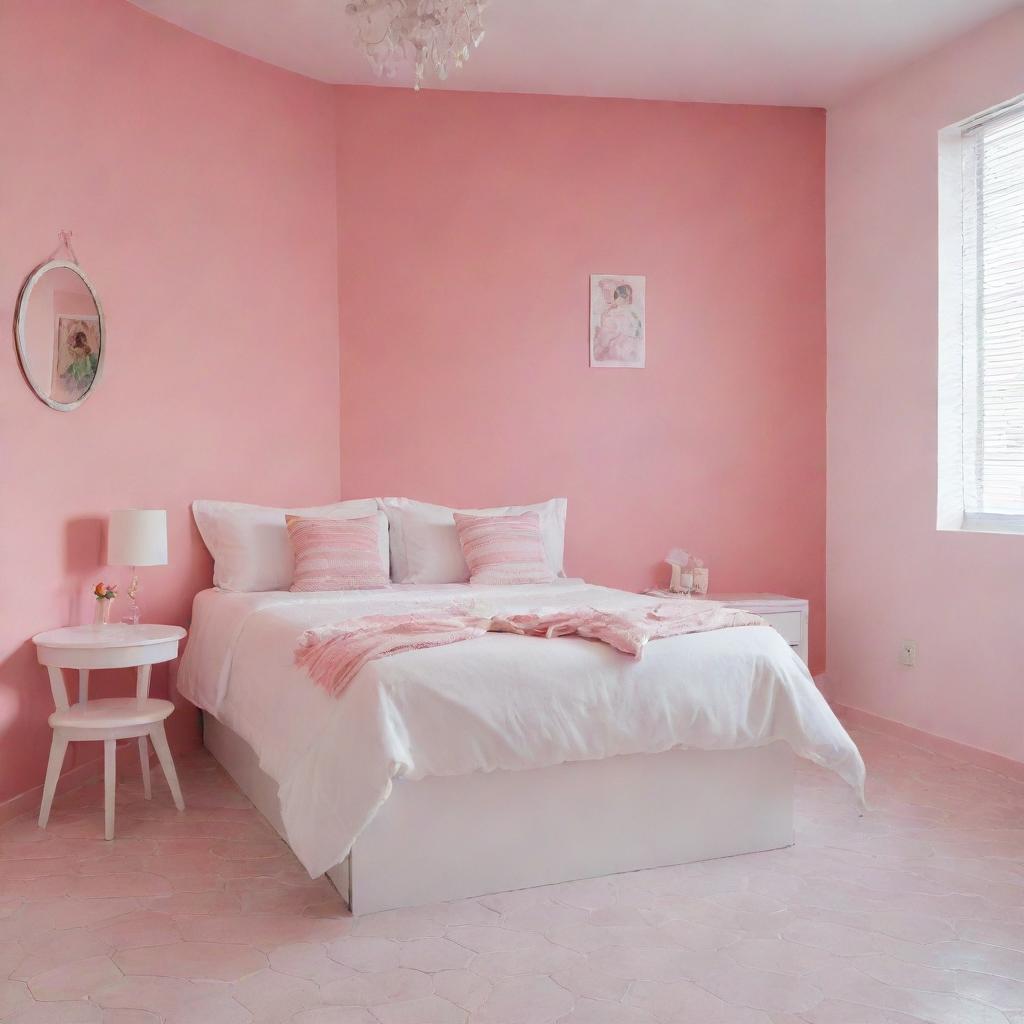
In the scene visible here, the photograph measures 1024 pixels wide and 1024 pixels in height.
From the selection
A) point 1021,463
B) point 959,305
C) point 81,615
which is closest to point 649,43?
point 959,305

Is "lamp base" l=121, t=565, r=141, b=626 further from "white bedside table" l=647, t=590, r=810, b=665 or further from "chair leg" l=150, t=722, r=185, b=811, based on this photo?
"white bedside table" l=647, t=590, r=810, b=665

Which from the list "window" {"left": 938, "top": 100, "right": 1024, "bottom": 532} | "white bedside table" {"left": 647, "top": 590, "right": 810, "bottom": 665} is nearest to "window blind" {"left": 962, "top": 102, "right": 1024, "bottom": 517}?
"window" {"left": 938, "top": 100, "right": 1024, "bottom": 532}

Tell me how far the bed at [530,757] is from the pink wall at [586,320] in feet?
6.10

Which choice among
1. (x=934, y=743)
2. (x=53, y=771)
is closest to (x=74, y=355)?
(x=53, y=771)

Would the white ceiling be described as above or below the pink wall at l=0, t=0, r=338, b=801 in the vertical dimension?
above

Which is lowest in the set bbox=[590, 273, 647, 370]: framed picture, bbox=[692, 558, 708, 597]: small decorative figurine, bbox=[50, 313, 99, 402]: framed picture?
bbox=[692, 558, 708, 597]: small decorative figurine

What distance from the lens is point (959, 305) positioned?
4289 mm

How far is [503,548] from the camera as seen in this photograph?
4273 mm

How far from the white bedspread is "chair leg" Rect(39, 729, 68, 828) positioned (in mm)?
600

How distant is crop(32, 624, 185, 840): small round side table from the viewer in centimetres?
324

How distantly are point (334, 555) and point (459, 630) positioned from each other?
1.38 metres

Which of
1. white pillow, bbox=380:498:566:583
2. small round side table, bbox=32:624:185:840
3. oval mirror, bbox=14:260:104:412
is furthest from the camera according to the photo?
white pillow, bbox=380:498:566:583

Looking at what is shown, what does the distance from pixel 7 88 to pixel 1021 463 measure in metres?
4.00

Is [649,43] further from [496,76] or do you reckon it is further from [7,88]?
[7,88]
